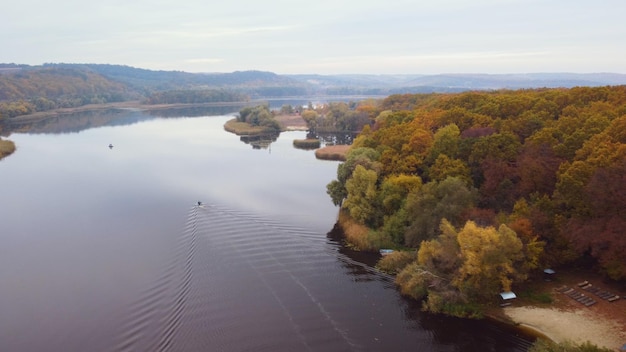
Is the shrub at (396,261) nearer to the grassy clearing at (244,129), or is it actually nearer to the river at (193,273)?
the river at (193,273)

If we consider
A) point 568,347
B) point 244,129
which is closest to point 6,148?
point 244,129

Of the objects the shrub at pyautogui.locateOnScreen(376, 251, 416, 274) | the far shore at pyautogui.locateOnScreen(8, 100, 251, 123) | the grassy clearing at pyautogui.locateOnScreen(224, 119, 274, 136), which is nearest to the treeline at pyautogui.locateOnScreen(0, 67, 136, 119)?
the far shore at pyautogui.locateOnScreen(8, 100, 251, 123)

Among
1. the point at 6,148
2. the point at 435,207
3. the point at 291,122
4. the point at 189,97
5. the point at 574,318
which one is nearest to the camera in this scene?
the point at 574,318

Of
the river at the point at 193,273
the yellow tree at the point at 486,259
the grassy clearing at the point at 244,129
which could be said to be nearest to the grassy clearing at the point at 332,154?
the river at the point at 193,273

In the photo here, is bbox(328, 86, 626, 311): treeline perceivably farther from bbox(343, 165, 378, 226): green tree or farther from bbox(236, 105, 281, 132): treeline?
bbox(236, 105, 281, 132): treeline

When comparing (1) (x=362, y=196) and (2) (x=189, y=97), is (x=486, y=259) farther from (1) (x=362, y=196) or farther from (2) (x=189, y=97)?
(2) (x=189, y=97)

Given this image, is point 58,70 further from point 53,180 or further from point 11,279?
point 11,279

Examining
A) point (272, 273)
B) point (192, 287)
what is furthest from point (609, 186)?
point (192, 287)
